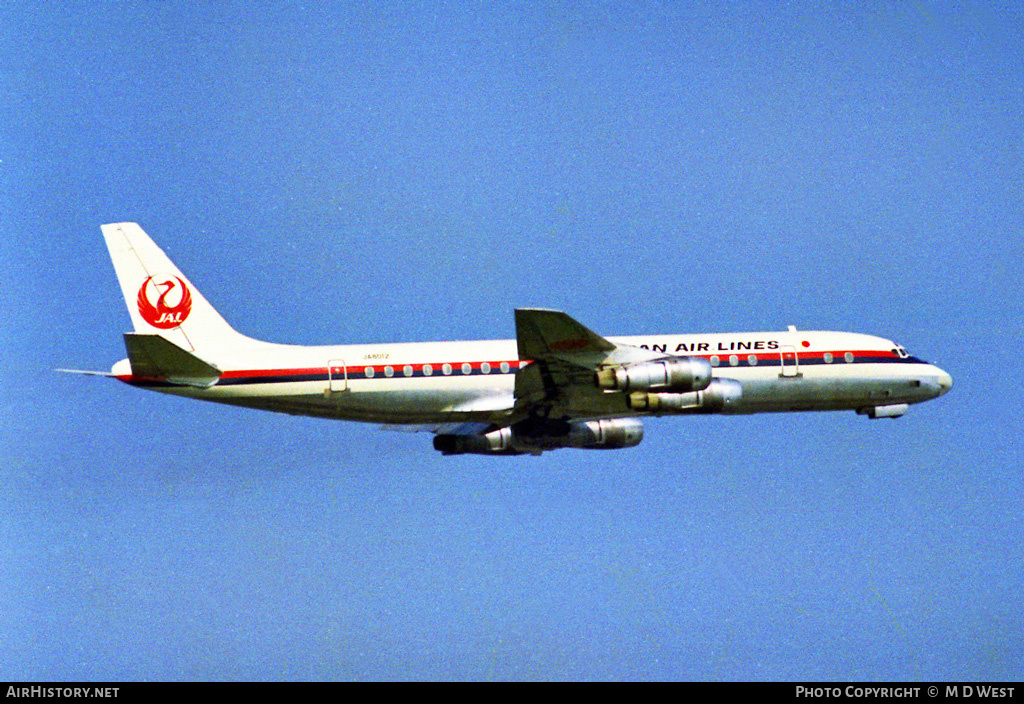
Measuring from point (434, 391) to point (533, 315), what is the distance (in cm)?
695

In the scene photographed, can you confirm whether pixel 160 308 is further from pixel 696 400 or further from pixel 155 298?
pixel 696 400

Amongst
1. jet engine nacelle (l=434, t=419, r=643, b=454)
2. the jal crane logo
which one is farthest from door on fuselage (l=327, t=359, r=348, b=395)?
the jal crane logo

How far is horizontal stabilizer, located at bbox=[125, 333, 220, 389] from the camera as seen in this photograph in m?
54.1

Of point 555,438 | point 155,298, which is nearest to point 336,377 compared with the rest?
point 155,298

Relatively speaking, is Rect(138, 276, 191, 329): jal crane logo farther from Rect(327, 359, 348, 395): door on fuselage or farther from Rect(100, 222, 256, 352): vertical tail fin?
Rect(327, 359, 348, 395): door on fuselage

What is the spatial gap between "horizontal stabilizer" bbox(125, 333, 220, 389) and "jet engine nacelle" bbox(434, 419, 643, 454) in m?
10.7

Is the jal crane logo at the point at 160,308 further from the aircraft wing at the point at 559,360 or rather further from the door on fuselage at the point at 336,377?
the aircraft wing at the point at 559,360

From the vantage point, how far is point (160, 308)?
2372 inches

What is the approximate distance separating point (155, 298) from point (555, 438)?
1720 centimetres

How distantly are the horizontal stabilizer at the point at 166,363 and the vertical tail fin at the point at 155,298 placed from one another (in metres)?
3.06
